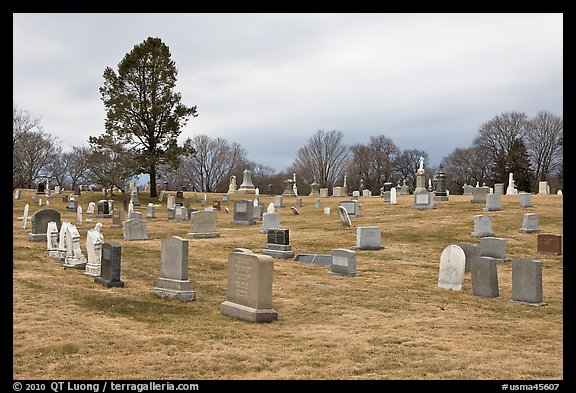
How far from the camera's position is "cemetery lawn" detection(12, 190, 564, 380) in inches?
300

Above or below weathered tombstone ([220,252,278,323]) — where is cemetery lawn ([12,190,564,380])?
below

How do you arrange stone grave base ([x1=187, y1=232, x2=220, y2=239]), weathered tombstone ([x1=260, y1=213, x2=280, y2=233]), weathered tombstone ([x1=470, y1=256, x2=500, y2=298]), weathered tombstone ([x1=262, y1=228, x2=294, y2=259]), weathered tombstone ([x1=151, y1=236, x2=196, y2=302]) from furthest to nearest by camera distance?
weathered tombstone ([x1=260, y1=213, x2=280, y2=233])
stone grave base ([x1=187, y1=232, x2=220, y2=239])
weathered tombstone ([x1=262, y1=228, x2=294, y2=259])
weathered tombstone ([x1=470, y1=256, x2=500, y2=298])
weathered tombstone ([x1=151, y1=236, x2=196, y2=302])

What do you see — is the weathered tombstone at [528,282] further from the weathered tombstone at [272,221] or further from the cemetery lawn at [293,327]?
the weathered tombstone at [272,221]

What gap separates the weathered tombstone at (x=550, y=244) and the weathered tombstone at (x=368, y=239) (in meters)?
5.87

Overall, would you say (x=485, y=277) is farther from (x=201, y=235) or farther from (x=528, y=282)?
(x=201, y=235)

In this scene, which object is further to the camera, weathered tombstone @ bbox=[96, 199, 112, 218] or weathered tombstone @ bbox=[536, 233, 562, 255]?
weathered tombstone @ bbox=[96, 199, 112, 218]

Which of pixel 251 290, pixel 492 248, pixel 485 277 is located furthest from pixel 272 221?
pixel 251 290

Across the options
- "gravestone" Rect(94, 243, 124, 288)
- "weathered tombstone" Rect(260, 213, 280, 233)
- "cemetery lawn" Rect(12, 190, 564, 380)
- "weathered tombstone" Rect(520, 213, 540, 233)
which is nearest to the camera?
"cemetery lawn" Rect(12, 190, 564, 380)

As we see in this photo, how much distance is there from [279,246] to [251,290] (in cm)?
860

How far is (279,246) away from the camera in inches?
752

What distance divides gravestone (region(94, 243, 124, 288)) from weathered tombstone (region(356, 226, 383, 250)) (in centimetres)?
1038

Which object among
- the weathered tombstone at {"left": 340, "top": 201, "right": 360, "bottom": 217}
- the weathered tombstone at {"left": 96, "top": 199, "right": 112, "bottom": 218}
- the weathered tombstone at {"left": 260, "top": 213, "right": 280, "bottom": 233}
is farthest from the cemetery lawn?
the weathered tombstone at {"left": 96, "top": 199, "right": 112, "bottom": 218}

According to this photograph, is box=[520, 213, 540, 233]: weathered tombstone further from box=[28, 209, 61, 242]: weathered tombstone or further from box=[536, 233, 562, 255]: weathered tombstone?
box=[28, 209, 61, 242]: weathered tombstone

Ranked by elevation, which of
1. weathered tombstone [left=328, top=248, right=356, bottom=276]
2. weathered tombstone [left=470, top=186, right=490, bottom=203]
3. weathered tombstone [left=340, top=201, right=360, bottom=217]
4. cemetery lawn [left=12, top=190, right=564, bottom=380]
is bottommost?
cemetery lawn [left=12, top=190, right=564, bottom=380]
